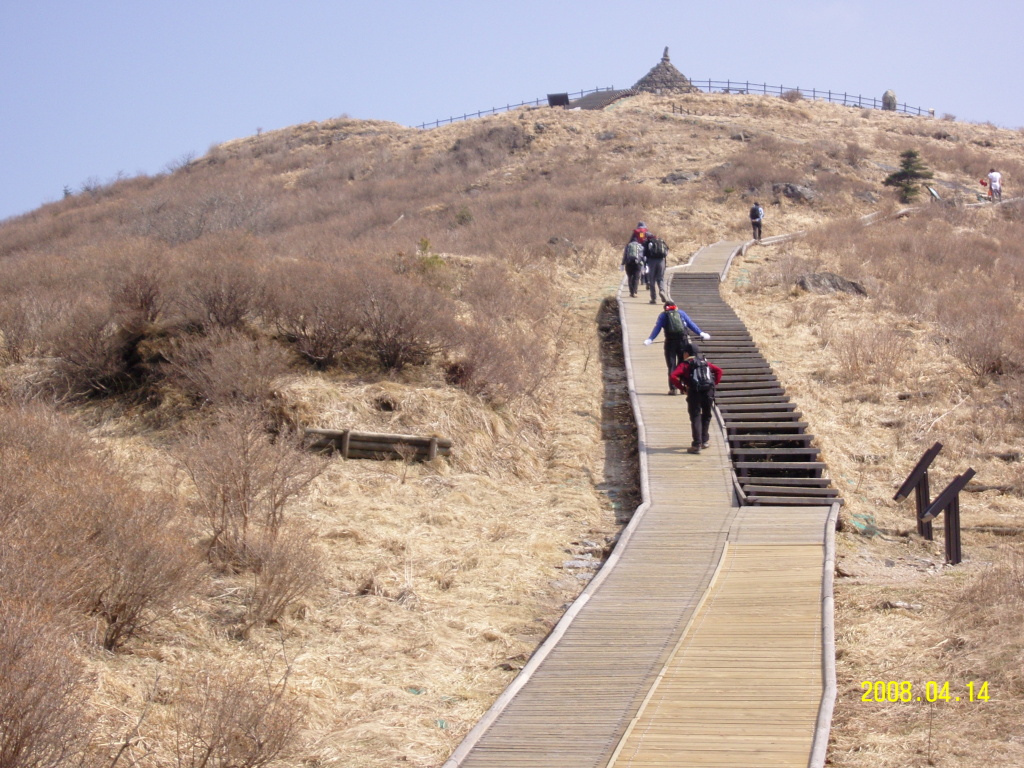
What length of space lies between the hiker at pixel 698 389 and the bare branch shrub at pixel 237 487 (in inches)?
232

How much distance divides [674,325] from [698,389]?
2672 millimetres

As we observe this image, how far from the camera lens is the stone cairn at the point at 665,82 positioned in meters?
75.7

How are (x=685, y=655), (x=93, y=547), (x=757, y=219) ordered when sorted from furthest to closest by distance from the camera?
(x=757, y=219) < (x=685, y=655) < (x=93, y=547)

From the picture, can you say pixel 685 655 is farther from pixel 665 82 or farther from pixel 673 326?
pixel 665 82

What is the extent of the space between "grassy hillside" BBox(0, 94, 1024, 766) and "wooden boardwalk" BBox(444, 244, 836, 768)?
473 mm

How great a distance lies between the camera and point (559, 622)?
358 inches

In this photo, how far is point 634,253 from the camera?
22891 millimetres

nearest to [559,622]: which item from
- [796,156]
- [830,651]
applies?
[830,651]

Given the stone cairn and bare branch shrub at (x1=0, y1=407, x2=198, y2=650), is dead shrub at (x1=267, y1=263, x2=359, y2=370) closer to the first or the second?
bare branch shrub at (x1=0, y1=407, x2=198, y2=650)

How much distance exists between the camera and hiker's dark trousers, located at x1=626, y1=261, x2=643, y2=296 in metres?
23.1

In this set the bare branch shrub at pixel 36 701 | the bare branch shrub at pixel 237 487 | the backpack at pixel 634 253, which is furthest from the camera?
the backpack at pixel 634 253

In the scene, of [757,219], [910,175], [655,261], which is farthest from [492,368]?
[910,175]
